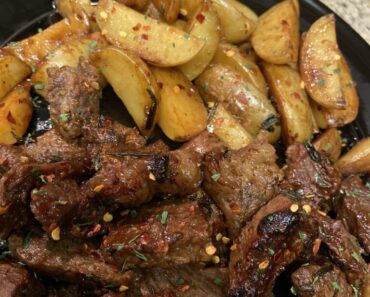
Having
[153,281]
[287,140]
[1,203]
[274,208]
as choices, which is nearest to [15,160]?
[1,203]

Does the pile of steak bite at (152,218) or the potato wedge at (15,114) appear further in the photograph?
the potato wedge at (15,114)

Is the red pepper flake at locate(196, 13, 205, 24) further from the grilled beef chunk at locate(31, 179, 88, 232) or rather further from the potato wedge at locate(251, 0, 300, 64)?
the grilled beef chunk at locate(31, 179, 88, 232)

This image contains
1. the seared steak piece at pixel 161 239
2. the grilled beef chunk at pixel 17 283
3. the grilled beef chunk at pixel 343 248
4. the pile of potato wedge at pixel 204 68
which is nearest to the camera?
the grilled beef chunk at pixel 17 283

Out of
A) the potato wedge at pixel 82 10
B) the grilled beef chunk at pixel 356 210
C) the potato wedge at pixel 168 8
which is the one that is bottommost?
the grilled beef chunk at pixel 356 210

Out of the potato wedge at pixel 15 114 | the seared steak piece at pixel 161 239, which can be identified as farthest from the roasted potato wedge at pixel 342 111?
the potato wedge at pixel 15 114

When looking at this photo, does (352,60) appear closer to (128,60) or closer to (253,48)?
(253,48)

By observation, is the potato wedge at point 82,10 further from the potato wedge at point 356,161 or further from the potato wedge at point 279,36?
the potato wedge at point 356,161
